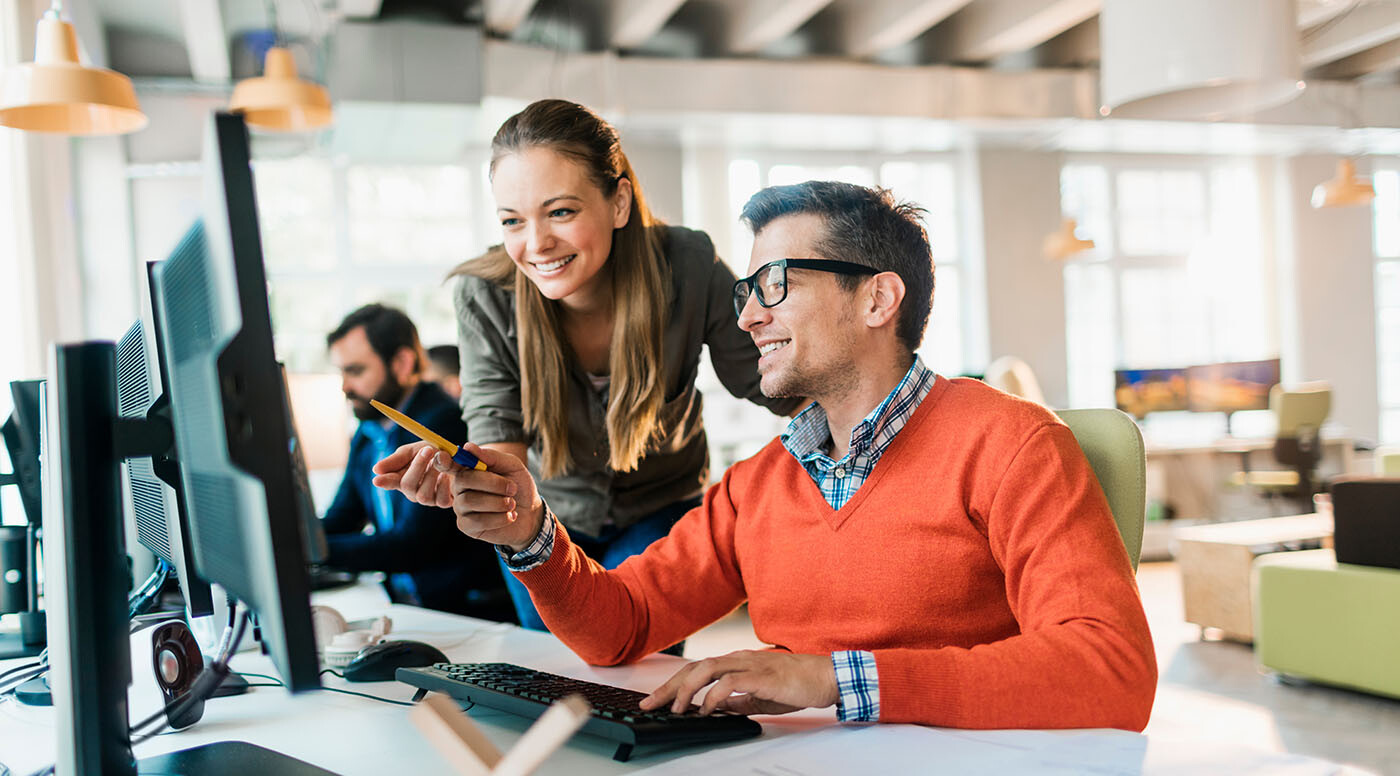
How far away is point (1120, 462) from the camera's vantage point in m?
1.27

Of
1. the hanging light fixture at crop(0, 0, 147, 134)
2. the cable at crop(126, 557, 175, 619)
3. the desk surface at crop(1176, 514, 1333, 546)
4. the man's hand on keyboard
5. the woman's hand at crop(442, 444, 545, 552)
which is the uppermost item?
the hanging light fixture at crop(0, 0, 147, 134)

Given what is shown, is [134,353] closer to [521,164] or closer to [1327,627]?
[521,164]

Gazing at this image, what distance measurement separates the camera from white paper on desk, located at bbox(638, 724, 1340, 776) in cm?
84

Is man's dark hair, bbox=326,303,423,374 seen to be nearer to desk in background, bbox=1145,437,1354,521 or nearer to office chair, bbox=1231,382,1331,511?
desk in background, bbox=1145,437,1354,521

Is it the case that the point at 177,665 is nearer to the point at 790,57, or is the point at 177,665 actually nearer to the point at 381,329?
the point at 381,329

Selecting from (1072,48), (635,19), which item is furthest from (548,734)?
(1072,48)

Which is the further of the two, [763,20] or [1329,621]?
[763,20]

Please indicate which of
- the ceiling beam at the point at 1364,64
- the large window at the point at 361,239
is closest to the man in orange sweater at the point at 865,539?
the large window at the point at 361,239

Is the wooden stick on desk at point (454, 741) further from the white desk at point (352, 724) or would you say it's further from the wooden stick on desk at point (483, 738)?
the white desk at point (352, 724)

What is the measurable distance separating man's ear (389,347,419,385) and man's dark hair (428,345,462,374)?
0.76 m

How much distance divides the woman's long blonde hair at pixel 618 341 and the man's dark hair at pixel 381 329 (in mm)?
1422

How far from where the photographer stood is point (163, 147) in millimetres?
6398

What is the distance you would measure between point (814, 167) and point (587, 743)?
297 inches

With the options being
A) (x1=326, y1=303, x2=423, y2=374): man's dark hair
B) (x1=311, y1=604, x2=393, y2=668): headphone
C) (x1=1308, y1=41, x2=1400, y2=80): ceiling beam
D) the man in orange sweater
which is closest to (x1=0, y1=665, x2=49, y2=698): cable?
(x1=311, y1=604, x2=393, y2=668): headphone
